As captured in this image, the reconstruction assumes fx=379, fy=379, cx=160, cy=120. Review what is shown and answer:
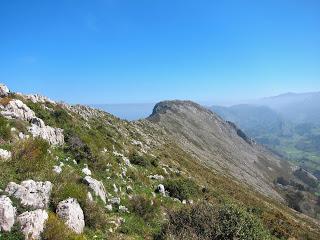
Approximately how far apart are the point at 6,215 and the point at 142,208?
915cm

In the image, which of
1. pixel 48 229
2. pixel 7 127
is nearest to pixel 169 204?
pixel 7 127

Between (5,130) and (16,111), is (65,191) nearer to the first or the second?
(5,130)

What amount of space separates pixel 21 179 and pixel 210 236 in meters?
7.98

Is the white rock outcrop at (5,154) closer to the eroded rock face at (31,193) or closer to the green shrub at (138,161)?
the eroded rock face at (31,193)

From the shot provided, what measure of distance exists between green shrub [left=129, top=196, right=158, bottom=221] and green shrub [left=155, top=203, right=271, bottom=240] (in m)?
2.04

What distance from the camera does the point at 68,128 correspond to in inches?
1119

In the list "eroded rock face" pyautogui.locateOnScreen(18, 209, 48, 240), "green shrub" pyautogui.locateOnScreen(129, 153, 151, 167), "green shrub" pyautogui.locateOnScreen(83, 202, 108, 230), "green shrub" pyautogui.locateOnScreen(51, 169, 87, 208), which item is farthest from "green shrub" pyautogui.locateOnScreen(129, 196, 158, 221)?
"green shrub" pyautogui.locateOnScreen(129, 153, 151, 167)

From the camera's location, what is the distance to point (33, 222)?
12070mm

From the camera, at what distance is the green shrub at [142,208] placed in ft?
64.2

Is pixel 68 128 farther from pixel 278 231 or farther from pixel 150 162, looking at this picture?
pixel 278 231

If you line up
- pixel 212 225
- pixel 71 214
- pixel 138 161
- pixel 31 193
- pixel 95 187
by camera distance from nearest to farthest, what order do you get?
pixel 31 193
pixel 71 214
pixel 212 225
pixel 95 187
pixel 138 161

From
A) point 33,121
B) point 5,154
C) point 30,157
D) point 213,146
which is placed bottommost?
point 213,146

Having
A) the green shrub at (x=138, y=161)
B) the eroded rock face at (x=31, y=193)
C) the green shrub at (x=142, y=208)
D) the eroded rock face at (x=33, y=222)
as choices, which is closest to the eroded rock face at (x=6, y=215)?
the eroded rock face at (x=33, y=222)

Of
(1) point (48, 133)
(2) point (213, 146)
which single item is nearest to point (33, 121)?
(1) point (48, 133)
